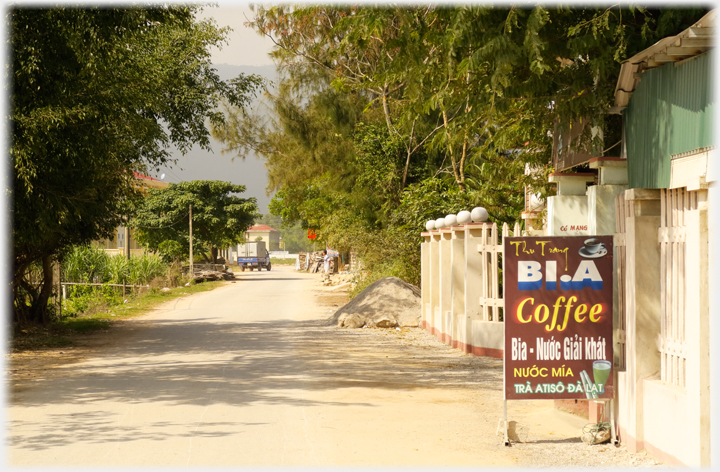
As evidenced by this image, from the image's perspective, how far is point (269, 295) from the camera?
35250 mm

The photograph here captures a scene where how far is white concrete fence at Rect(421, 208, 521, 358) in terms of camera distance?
13.6m

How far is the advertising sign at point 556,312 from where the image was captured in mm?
7012

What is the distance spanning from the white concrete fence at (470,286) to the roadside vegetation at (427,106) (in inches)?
46.1

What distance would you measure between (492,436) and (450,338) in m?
7.92

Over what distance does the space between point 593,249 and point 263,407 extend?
13.3 feet

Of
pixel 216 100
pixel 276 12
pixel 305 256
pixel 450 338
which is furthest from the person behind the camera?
pixel 305 256

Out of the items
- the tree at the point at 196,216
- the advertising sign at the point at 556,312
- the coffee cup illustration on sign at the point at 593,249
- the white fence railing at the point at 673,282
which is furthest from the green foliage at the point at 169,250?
the white fence railing at the point at 673,282

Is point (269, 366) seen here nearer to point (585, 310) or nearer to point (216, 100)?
point (585, 310)

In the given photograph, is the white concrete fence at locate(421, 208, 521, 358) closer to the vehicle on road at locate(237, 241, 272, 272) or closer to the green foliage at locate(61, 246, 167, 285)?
the green foliage at locate(61, 246, 167, 285)

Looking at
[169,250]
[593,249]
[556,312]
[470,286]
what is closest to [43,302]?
[470,286]

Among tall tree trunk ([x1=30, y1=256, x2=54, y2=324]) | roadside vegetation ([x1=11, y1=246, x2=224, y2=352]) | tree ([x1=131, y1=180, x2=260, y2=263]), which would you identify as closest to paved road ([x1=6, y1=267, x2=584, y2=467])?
roadside vegetation ([x1=11, y1=246, x2=224, y2=352])

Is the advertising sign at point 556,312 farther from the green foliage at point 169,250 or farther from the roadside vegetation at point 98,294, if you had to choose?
the green foliage at point 169,250

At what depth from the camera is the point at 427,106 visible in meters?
8.94

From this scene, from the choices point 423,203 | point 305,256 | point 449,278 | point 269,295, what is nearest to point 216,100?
point 423,203
